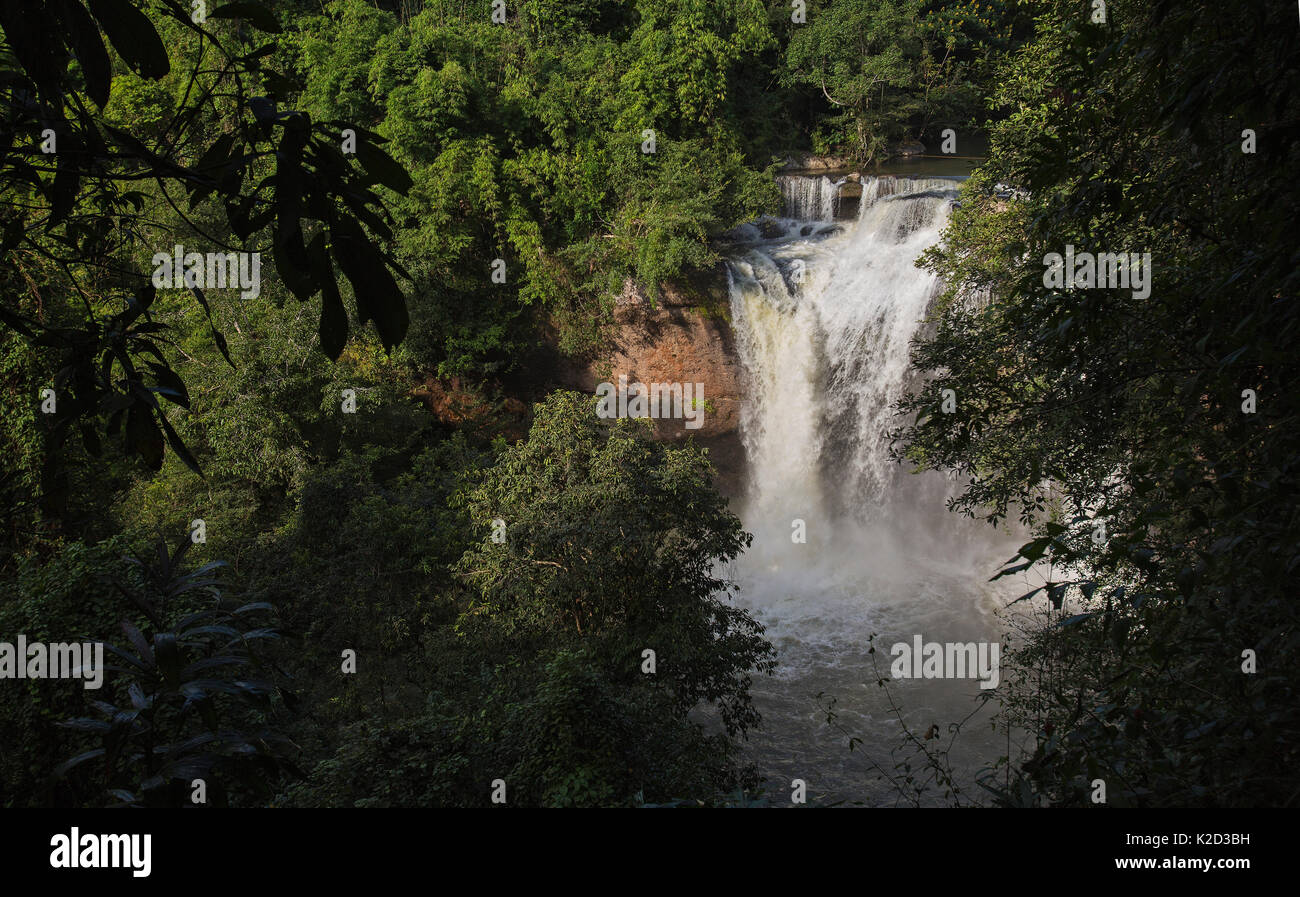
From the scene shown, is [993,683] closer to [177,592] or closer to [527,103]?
[177,592]

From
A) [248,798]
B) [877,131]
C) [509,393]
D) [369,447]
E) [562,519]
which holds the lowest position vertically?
[248,798]

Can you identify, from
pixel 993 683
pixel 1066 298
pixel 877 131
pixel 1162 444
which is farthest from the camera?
pixel 877 131

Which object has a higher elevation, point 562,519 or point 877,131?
point 877,131

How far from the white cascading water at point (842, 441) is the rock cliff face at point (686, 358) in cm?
38

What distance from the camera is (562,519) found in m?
8.73

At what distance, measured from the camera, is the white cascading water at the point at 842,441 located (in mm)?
14469

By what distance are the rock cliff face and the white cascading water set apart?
14.8 inches

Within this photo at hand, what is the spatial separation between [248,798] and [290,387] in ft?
27.3

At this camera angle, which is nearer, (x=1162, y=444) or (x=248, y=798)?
(x=1162, y=444)

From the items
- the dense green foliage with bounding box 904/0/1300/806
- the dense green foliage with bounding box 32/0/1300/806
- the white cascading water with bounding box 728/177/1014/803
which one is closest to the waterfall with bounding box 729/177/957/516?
the white cascading water with bounding box 728/177/1014/803

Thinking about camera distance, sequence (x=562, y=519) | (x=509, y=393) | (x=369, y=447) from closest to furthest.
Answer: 1. (x=562, y=519)
2. (x=369, y=447)
3. (x=509, y=393)

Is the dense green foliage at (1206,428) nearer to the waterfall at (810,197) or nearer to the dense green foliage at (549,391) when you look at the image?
the dense green foliage at (549,391)

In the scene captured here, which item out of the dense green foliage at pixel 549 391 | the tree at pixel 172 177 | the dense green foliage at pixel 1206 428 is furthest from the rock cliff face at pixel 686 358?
the tree at pixel 172 177
